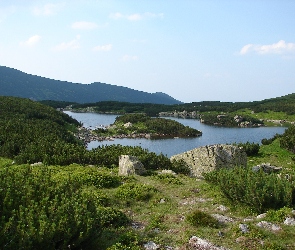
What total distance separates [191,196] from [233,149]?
35.4 ft

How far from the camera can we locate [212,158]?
910 inches

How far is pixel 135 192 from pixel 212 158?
10.0 meters

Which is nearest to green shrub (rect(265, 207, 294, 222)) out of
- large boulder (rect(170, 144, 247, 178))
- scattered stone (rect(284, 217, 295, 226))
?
scattered stone (rect(284, 217, 295, 226))

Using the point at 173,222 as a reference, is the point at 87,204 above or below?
above

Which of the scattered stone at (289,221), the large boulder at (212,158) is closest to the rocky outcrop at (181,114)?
the large boulder at (212,158)

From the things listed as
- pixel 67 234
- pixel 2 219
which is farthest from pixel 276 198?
pixel 2 219

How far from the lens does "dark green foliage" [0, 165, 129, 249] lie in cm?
773

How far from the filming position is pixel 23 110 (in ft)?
196

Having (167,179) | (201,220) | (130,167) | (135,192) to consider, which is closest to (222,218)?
(201,220)

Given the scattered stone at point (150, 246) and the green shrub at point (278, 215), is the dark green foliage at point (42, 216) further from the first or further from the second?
the green shrub at point (278, 215)

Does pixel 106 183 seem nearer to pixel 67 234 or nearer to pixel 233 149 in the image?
pixel 67 234

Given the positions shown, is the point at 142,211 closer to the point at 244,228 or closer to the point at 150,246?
the point at 150,246

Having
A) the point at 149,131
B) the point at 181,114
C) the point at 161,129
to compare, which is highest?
the point at 181,114

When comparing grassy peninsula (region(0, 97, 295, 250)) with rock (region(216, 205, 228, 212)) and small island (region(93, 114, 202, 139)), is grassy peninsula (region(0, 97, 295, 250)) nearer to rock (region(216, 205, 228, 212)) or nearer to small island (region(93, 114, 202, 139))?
rock (region(216, 205, 228, 212))
